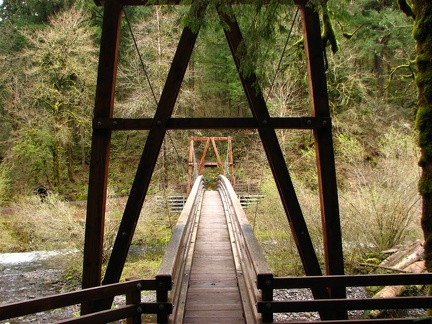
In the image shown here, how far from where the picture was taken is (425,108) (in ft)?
8.51

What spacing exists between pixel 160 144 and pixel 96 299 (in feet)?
4.55

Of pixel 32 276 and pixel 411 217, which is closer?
pixel 411 217

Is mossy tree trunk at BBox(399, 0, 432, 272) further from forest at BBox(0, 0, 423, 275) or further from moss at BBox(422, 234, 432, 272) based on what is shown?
forest at BBox(0, 0, 423, 275)

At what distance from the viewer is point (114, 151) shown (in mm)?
19891

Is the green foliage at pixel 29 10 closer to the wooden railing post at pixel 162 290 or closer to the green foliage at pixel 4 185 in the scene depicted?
the green foliage at pixel 4 185

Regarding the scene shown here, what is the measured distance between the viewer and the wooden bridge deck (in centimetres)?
284

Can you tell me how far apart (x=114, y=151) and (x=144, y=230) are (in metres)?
8.42

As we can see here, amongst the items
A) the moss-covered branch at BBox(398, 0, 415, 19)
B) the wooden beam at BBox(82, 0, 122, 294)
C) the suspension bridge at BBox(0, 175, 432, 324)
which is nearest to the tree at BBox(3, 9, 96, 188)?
the suspension bridge at BBox(0, 175, 432, 324)

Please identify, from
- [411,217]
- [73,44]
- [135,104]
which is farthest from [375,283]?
[73,44]

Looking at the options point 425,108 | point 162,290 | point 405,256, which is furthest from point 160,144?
point 405,256

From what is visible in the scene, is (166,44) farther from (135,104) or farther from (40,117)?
(40,117)

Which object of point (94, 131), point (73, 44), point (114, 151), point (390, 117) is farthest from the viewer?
point (114, 151)

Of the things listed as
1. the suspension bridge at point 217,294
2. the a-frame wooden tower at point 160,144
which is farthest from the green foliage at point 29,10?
the suspension bridge at point 217,294

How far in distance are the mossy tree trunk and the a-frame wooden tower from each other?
0.65m
